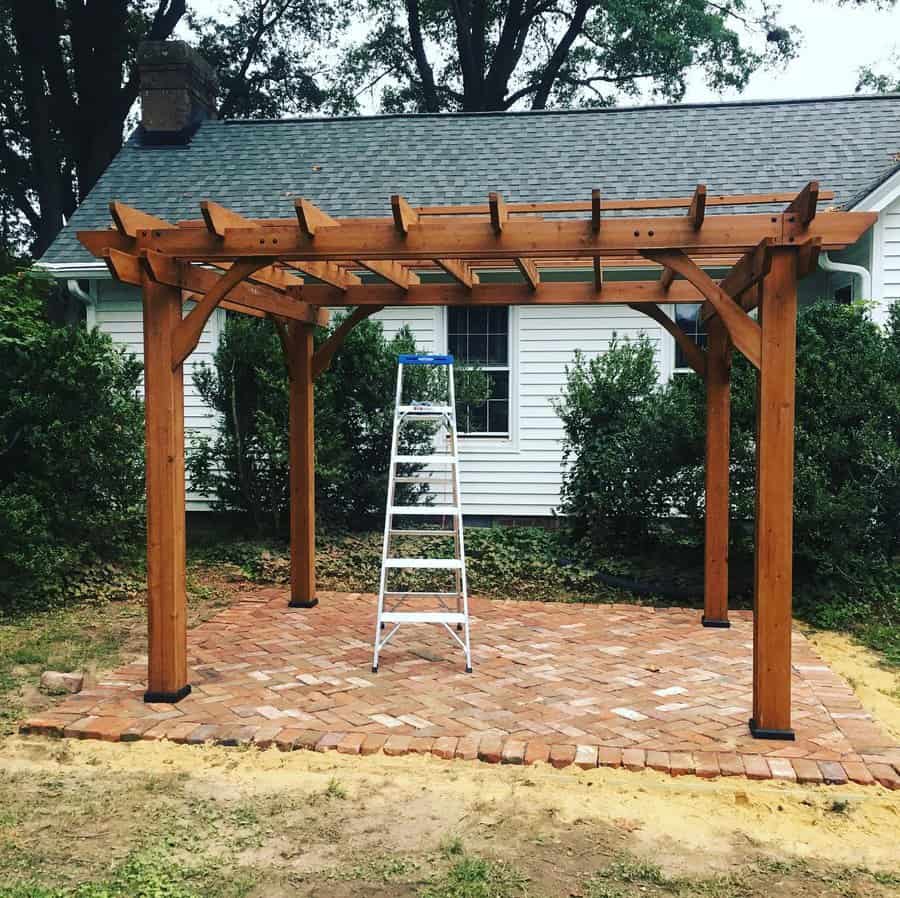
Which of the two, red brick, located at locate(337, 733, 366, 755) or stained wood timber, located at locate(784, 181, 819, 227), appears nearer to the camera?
stained wood timber, located at locate(784, 181, 819, 227)

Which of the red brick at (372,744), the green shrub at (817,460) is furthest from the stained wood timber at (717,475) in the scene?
the red brick at (372,744)

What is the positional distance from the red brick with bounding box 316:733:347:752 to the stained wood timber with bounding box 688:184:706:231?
10.1 feet

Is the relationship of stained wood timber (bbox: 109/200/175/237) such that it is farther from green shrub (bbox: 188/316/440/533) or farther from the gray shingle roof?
the gray shingle roof

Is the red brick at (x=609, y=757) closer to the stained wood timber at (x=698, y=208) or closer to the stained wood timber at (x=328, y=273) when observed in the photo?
the stained wood timber at (x=698, y=208)

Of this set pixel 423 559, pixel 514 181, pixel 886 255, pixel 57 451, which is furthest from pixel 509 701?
pixel 514 181

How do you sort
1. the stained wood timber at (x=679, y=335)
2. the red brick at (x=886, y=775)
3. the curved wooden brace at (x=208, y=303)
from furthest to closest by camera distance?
the stained wood timber at (x=679, y=335) < the curved wooden brace at (x=208, y=303) < the red brick at (x=886, y=775)

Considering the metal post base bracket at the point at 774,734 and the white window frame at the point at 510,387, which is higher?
the white window frame at the point at 510,387

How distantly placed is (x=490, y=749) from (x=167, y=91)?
11892mm

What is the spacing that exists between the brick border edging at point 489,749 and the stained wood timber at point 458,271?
8.75 ft

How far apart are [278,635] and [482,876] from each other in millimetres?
3683

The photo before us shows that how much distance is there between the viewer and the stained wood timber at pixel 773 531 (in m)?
4.64

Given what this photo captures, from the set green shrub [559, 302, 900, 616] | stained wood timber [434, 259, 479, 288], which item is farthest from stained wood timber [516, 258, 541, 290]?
green shrub [559, 302, 900, 616]

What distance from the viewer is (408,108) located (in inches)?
936

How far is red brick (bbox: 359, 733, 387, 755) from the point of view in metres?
4.53
